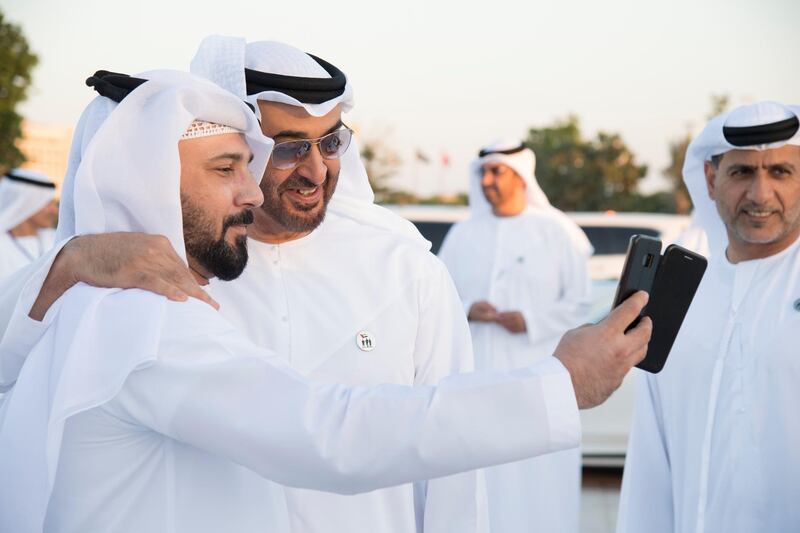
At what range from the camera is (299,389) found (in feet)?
6.49

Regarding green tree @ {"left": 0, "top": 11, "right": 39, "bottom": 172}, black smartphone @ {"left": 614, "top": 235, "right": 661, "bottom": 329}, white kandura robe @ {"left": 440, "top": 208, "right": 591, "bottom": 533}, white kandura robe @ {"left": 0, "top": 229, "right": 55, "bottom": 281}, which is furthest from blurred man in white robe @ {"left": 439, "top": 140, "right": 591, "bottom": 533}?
green tree @ {"left": 0, "top": 11, "right": 39, "bottom": 172}

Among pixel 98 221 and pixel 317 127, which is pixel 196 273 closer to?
pixel 98 221

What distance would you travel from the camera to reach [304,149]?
→ 3.16m

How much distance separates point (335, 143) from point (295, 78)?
24cm

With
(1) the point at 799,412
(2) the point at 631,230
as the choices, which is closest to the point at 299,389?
→ (1) the point at 799,412

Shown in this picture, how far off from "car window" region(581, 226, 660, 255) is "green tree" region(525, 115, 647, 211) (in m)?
29.8

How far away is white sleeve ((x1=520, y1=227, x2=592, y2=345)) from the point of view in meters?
6.97

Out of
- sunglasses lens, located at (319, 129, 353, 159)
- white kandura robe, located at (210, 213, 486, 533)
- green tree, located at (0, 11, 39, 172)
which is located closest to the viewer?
white kandura robe, located at (210, 213, 486, 533)

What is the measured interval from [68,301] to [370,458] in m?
0.72

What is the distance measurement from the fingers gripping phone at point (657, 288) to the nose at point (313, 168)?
3.69 feet

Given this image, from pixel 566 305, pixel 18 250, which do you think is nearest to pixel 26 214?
pixel 18 250

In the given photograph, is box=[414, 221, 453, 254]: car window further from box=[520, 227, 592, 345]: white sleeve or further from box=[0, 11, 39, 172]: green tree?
box=[0, 11, 39, 172]: green tree

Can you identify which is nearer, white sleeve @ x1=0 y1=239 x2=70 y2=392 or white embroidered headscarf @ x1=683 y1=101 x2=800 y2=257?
white sleeve @ x1=0 y1=239 x2=70 y2=392

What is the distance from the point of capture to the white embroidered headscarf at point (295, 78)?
10.3 feet
